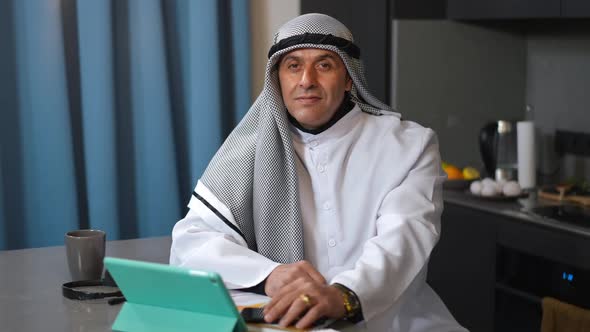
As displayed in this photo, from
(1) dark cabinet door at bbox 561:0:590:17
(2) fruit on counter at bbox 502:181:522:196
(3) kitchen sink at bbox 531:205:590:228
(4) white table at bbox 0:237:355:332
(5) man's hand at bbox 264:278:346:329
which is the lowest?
(3) kitchen sink at bbox 531:205:590:228

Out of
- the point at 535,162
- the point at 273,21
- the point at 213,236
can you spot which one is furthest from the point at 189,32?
the point at 213,236

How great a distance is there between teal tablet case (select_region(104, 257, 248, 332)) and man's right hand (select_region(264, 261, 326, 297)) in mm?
328

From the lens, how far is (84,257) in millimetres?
1956

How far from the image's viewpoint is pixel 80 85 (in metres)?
3.49

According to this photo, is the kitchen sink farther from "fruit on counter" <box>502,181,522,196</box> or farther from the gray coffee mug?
the gray coffee mug

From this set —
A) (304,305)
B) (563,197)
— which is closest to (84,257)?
(304,305)

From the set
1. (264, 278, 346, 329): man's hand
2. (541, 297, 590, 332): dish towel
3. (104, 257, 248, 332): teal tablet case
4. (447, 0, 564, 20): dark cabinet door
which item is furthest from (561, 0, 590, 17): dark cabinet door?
(104, 257, 248, 332): teal tablet case

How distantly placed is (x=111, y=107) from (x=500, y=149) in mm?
1540

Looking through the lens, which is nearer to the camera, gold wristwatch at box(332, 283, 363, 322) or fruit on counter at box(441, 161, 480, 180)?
gold wristwatch at box(332, 283, 363, 322)

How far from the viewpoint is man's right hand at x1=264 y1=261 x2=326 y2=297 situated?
182cm

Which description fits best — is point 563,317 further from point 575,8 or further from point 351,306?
point 351,306

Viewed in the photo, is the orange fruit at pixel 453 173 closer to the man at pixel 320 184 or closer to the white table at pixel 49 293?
the man at pixel 320 184

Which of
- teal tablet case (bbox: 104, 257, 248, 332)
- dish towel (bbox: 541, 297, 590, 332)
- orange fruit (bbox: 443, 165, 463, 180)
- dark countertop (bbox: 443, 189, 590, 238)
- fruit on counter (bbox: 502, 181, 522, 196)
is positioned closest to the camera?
teal tablet case (bbox: 104, 257, 248, 332)

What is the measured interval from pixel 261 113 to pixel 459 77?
1761 millimetres
